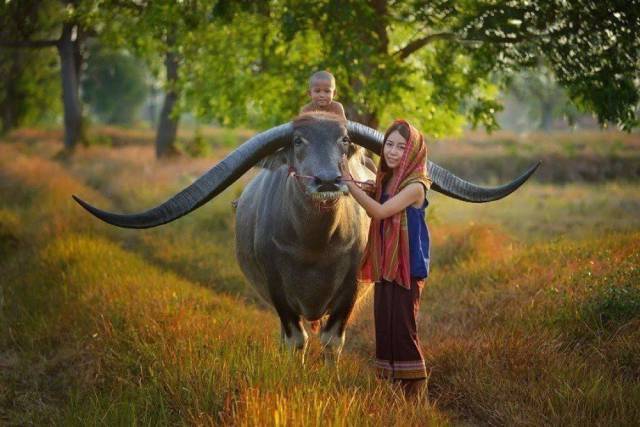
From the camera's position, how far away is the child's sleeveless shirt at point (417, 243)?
13.6 ft

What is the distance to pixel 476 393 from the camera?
175 inches

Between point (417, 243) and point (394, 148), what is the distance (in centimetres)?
64

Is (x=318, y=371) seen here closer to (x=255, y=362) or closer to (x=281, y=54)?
(x=255, y=362)

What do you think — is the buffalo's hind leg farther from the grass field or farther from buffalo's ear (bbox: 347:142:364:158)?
buffalo's ear (bbox: 347:142:364:158)

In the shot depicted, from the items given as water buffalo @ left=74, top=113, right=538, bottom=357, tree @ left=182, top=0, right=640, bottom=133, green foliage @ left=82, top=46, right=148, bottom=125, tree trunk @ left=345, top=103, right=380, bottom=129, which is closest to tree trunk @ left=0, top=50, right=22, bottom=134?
green foliage @ left=82, top=46, right=148, bottom=125

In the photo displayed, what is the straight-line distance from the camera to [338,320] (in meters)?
5.10

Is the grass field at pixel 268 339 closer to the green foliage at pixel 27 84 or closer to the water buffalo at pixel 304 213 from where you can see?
the water buffalo at pixel 304 213

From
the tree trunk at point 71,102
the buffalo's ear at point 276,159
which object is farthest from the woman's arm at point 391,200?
the tree trunk at point 71,102

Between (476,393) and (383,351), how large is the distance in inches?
30.2

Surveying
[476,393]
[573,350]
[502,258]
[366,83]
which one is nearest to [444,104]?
[366,83]

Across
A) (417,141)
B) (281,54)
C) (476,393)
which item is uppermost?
(281,54)

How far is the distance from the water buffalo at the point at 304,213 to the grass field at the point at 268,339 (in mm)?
410

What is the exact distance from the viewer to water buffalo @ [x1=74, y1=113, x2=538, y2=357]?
425 cm

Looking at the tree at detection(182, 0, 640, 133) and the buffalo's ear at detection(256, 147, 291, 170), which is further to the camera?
the tree at detection(182, 0, 640, 133)
